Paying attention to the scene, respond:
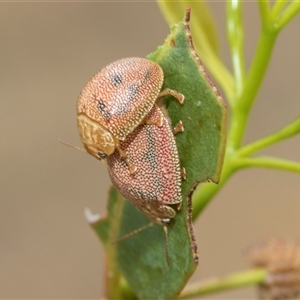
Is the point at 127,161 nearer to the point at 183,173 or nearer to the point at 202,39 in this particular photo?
the point at 183,173

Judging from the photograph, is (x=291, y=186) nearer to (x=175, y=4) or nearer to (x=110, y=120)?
(x=175, y=4)

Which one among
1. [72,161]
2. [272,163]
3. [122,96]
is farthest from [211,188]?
[72,161]

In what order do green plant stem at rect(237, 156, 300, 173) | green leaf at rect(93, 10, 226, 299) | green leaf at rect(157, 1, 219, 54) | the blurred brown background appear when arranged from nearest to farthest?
green leaf at rect(93, 10, 226, 299) → green plant stem at rect(237, 156, 300, 173) → green leaf at rect(157, 1, 219, 54) → the blurred brown background

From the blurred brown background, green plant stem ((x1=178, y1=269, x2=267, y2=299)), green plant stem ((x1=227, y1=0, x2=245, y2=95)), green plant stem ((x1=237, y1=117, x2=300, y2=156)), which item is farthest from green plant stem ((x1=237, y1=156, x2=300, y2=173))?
the blurred brown background

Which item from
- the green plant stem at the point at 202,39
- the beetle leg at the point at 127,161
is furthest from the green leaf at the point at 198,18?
the beetle leg at the point at 127,161

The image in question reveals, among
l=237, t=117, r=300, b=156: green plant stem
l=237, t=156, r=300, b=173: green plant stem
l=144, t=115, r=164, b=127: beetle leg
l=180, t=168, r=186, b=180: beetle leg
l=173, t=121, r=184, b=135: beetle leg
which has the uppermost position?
l=144, t=115, r=164, b=127: beetle leg

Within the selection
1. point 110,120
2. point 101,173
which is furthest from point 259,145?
point 101,173

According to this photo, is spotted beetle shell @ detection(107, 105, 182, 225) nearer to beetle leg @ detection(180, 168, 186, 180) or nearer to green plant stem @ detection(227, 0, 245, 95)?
beetle leg @ detection(180, 168, 186, 180)
